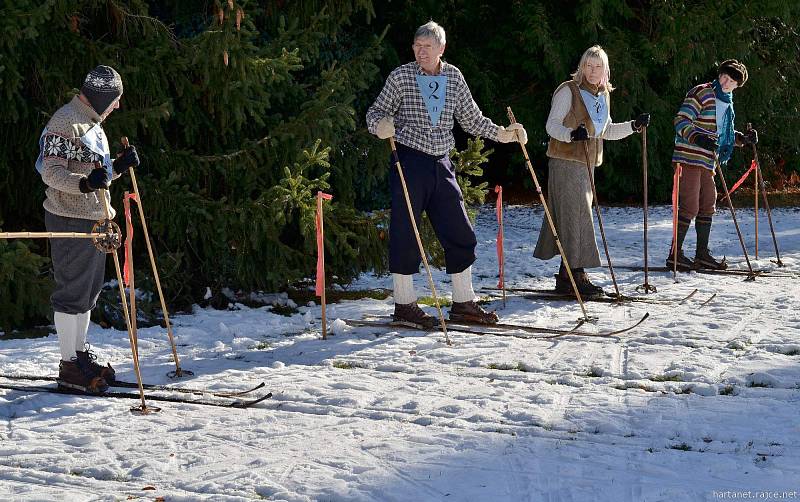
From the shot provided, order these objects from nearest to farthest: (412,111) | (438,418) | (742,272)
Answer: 1. (438,418)
2. (412,111)
3. (742,272)

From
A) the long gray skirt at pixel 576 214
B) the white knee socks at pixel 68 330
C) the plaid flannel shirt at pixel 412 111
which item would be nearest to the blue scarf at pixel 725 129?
the long gray skirt at pixel 576 214

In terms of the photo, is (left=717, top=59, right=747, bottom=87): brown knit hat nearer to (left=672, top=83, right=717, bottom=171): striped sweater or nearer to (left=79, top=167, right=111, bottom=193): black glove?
(left=672, top=83, right=717, bottom=171): striped sweater

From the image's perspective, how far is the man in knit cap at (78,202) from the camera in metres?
5.34

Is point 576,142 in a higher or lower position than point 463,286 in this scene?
higher

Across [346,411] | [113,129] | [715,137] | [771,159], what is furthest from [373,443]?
→ [771,159]

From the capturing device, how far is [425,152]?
687 centimetres

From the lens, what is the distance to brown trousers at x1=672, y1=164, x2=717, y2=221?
923cm

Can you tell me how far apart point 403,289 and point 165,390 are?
2028 millimetres

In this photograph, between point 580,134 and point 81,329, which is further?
point 580,134

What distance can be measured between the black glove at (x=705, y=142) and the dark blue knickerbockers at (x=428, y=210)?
2.82m

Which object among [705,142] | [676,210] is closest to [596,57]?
[705,142]

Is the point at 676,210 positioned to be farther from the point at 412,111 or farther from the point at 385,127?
the point at 385,127

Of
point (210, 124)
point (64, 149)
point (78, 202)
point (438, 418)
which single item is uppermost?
point (210, 124)

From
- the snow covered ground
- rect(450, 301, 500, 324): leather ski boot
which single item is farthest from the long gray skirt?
rect(450, 301, 500, 324): leather ski boot
